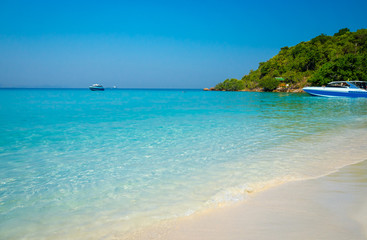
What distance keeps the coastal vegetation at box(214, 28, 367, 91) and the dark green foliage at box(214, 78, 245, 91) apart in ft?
17.5

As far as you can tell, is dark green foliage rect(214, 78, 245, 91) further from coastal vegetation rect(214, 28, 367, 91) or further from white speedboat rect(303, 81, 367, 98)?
white speedboat rect(303, 81, 367, 98)

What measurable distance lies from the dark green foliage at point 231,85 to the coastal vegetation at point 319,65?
5348 mm

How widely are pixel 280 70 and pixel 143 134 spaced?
337 ft

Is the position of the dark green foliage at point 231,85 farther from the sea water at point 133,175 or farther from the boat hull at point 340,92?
the sea water at point 133,175

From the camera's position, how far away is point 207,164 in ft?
18.6

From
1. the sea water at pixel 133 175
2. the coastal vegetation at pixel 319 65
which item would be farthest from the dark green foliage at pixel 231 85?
the sea water at pixel 133 175

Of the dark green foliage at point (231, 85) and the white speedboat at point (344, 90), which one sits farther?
the dark green foliage at point (231, 85)

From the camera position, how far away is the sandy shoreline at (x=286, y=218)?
266 centimetres

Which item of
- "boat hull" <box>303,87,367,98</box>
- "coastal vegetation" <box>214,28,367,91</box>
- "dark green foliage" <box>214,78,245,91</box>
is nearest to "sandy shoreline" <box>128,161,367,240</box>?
"boat hull" <box>303,87,367,98</box>

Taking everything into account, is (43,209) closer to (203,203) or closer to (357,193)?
(203,203)

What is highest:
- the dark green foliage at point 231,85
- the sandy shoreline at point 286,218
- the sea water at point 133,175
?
the dark green foliage at point 231,85

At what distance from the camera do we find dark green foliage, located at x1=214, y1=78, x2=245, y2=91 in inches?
4922

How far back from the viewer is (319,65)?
85125mm

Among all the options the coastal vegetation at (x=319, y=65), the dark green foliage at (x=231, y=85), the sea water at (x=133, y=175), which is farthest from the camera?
the dark green foliage at (x=231, y=85)
